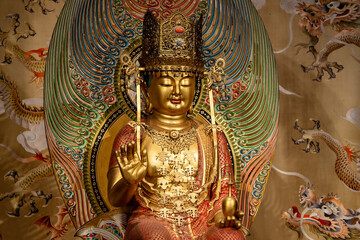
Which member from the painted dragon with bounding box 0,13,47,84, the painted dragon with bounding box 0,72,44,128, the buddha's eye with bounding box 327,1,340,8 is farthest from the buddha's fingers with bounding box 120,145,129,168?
the buddha's eye with bounding box 327,1,340,8

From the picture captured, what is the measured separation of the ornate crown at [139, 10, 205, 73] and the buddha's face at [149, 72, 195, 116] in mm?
71

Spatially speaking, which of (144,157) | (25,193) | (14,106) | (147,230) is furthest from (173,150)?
(14,106)

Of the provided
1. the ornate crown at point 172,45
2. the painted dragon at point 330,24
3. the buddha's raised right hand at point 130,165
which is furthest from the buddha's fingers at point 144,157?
the painted dragon at point 330,24

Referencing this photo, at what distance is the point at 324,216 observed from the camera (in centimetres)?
717

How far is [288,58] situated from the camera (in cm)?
738

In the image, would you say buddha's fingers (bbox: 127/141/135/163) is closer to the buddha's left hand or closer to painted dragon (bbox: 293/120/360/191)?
the buddha's left hand

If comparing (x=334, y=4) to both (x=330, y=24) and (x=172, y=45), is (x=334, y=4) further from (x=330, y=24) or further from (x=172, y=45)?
(x=172, y=45)

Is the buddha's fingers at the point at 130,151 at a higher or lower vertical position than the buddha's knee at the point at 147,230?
higher

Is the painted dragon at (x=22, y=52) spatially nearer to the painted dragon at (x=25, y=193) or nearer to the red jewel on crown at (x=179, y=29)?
the painted dragon at (x=25, y=193)

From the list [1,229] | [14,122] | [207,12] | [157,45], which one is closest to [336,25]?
[207,12]

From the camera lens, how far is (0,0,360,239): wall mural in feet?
22.7

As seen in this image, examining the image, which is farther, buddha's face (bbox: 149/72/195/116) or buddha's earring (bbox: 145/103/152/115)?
buddha's earring (bbox: 145/103/152/115)

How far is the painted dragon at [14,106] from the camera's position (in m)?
6.96

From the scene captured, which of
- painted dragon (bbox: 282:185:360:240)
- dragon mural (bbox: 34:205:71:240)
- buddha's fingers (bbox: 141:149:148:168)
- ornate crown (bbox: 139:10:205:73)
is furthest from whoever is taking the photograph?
painted dragon (bbox: 282:185:360:240)
